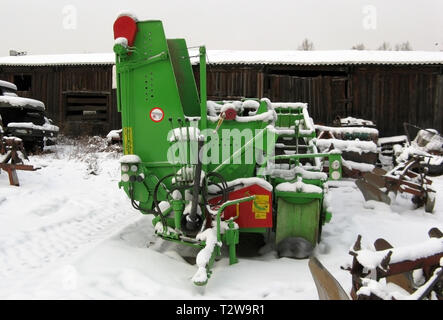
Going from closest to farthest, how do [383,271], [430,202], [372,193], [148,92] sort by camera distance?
[383,271]
[148,92]
[430,202]
[372,193]

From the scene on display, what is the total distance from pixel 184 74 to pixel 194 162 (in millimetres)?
1520

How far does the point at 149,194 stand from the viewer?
3906 mm

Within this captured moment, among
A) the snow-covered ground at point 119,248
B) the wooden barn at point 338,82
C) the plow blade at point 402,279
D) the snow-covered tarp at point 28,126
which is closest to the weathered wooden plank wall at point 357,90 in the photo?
the wooden barn at point 338,82

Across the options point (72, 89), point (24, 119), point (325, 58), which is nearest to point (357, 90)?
point (325, 58)

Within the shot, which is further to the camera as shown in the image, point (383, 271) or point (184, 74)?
point (184, 74)

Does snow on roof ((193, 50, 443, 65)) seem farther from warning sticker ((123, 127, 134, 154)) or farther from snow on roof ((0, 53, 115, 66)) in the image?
warning sticker ((123, 127, 134, 154))

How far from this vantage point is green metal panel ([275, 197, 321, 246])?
3824 millimetres

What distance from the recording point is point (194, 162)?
3662mm

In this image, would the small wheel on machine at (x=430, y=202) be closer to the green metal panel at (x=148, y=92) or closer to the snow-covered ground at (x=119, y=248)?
the snow-covered ground at (x=119, y=248)

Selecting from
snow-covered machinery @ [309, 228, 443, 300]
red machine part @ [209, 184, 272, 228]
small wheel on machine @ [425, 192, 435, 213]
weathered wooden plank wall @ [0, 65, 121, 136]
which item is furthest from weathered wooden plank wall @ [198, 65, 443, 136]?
snow-covered machinery @ [309, 228, 443, 300]

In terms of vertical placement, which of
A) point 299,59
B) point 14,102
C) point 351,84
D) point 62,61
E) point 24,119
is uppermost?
point 62,61

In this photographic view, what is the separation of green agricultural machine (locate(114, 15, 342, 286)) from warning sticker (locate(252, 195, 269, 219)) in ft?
0.03

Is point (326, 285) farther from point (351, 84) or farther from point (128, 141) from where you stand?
point (351, 84)

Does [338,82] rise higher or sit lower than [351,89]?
higher
